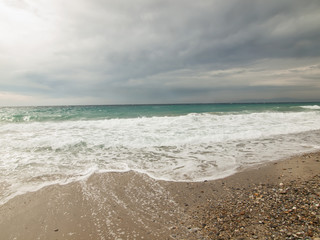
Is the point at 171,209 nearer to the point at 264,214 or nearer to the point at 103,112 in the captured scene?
the point at 264,214

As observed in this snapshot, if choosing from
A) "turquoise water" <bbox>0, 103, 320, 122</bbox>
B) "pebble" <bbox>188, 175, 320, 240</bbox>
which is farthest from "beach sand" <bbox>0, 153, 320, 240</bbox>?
"turquoise water" <bbox>0, 103, 320, 122</bbox>

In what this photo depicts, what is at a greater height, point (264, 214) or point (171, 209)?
point (264, 214)

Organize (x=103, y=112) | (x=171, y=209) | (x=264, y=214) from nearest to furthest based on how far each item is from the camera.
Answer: (x=264, y=214), (x=171, y=209), (x=103, y=112)

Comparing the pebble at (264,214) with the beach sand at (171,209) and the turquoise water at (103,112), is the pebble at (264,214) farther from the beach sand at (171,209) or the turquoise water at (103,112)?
the turquoise water at (103,112)

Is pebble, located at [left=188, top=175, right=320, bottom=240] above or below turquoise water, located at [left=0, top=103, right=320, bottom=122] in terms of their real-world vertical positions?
below

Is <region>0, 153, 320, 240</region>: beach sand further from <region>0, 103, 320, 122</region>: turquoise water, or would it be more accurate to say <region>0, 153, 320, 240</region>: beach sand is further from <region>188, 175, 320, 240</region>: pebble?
<region>0, 103, 320, 122</region>: turquoise water

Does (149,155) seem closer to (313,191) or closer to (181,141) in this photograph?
(181,141)

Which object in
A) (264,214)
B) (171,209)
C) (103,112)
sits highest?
(103,112)

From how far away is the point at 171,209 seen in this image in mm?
3227

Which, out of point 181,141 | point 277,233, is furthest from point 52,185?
point 181,141

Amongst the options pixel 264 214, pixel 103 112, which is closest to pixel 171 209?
pixel 264 214

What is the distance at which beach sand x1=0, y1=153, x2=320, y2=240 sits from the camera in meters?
2.58

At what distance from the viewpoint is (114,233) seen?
266 centimetres

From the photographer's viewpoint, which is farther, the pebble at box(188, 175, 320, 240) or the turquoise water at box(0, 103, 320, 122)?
the turquoise water at box(0, 103, 320, 122)
